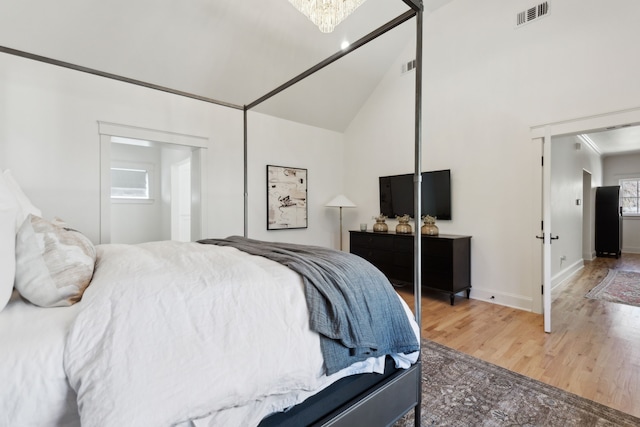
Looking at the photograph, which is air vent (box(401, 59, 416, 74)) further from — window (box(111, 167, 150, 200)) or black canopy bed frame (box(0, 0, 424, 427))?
window (box(111, 167, 150, 200))

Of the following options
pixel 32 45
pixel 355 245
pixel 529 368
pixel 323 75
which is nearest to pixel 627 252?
pixel 355 245

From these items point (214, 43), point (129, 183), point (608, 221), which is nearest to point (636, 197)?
point (608, 221)

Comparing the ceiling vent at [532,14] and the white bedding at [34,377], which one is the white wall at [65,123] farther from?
the ceiling vent at [532,14]

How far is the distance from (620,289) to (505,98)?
3.09 metres

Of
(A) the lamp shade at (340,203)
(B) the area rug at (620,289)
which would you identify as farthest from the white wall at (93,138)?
(B) the area rug at (620,289)

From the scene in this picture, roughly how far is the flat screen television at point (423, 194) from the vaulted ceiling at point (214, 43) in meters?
1.64

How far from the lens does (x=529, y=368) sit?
2.12 meters

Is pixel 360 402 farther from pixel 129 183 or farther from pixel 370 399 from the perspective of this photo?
pixel 129 183

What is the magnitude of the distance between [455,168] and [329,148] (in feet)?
7.29

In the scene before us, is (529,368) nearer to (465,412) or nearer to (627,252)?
(465,412)

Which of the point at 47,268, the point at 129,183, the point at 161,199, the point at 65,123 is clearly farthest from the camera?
the point at 161,199

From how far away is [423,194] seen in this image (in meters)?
4.17

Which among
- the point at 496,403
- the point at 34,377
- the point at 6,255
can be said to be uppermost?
the point at 6,255

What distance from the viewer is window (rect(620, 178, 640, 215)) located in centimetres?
726
